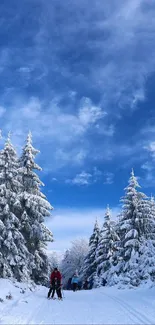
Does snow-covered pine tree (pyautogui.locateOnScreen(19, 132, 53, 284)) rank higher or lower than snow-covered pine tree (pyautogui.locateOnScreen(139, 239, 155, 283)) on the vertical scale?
higher

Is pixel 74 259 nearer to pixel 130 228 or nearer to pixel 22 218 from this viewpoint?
Answer: pixel 130 228

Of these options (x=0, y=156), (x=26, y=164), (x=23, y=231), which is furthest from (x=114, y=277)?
(x=0, y=156)

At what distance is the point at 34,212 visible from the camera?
84.8 feet

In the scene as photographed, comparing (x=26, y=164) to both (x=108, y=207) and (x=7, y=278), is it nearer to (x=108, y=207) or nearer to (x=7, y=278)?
(x=7, y=278)

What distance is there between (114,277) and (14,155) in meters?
13.3

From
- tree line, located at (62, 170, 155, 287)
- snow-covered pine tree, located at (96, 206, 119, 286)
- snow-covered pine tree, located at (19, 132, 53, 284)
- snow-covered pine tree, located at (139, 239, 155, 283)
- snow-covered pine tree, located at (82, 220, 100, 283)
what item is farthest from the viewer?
snow-covered pine tree, located at (82, 220, 100, 283)

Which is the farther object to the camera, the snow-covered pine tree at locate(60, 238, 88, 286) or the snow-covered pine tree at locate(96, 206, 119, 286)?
the snow-covered pine tree at locate(60, 238, 88, 286)

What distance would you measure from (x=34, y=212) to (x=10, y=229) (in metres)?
4.13

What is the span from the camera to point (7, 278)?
19812 millimetres

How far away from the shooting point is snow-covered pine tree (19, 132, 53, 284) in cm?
2536

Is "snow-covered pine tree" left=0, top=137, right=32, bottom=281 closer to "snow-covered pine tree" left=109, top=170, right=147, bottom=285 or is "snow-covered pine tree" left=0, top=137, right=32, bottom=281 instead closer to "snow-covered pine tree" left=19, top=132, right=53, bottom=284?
"snow-covered pine tree" left=19, top=132, right=53, bottom=284

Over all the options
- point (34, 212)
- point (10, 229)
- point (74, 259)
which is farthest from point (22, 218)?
point (74, 259)

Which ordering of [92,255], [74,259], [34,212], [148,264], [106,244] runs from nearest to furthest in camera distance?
[148,264] < [34,212] < [106,244] < [92,255] < [74,259]

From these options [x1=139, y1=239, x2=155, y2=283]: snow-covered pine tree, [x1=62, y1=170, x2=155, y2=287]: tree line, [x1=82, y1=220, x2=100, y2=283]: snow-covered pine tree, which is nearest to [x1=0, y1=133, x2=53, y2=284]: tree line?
[x1=62, y1=170, x2=155, y2=287]: tree line
